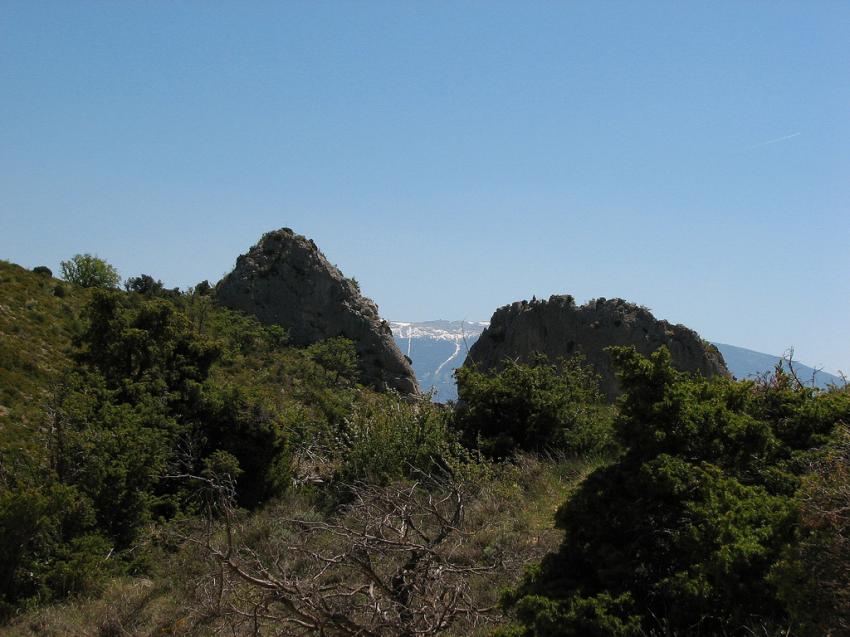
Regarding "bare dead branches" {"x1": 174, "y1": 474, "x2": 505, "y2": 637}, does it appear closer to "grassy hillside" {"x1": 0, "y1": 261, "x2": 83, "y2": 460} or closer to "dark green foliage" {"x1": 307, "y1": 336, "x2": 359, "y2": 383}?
"grassy hillside" {"x1": 0, "y1": 261, "x2": 83, "y2": 460}

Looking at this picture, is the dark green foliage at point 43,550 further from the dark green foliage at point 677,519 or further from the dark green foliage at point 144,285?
the dark green foliage at point 144,285

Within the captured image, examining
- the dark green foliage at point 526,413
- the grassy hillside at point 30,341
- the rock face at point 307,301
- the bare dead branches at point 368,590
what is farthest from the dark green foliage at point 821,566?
the rock face at point 307,301

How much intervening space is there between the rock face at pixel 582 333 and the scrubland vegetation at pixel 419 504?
10.5 m

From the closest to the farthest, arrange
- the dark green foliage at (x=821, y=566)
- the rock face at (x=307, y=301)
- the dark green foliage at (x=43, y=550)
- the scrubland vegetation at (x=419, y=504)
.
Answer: the dark green foliage at (x=821, y=566), the scrubland vegetation at (x=419, y=504), the dark green foliage at (x=43, y=550), the rock face at (x=307, y=301)

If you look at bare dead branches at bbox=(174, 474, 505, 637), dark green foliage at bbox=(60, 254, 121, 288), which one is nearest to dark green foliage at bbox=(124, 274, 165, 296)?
dark green foliage at bbox=(60, 254, 121, 288)

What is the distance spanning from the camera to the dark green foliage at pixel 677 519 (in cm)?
487

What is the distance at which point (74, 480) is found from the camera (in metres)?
12.0

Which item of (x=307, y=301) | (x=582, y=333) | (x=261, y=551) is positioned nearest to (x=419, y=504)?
(x=261, y=551)

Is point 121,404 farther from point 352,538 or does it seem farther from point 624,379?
point 624,379

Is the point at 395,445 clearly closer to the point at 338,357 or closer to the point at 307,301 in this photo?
the point at 338,357

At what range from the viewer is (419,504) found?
754 centimetres

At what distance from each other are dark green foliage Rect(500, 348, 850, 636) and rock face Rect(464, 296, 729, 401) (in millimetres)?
21055

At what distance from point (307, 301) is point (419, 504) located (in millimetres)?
35120

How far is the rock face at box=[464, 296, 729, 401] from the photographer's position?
91.0 ft
